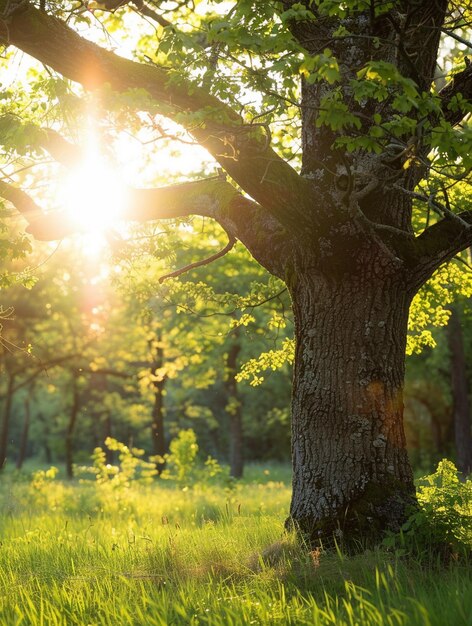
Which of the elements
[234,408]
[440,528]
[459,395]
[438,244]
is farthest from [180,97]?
[234,408]

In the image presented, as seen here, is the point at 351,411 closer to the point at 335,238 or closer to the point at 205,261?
the point at 335,238

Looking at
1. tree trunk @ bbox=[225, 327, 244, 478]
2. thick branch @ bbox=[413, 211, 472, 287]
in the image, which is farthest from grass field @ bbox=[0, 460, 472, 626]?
tree trunk @ bbox=[225, 327, 244, 478]

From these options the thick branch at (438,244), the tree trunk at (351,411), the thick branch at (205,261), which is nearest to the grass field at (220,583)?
the tree trunk at (351,411)

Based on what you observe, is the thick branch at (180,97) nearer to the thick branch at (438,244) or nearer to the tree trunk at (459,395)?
the thick branch at (438,244)

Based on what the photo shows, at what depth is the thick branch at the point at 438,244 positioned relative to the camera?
258 inches

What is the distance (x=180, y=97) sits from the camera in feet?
20.2

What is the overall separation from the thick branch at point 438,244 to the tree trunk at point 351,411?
0.29 m

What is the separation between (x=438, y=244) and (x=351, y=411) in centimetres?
189

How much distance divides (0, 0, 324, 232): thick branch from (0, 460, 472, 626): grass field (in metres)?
3.02

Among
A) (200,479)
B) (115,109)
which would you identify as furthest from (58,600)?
(200,479)

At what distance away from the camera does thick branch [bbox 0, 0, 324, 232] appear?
19.9 feet

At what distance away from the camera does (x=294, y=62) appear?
4.49 meters

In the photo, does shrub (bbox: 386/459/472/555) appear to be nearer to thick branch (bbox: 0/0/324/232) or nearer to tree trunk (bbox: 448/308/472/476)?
thick branch (bbox: 0/0/324/232)

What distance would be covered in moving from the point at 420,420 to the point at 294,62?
26499mm
